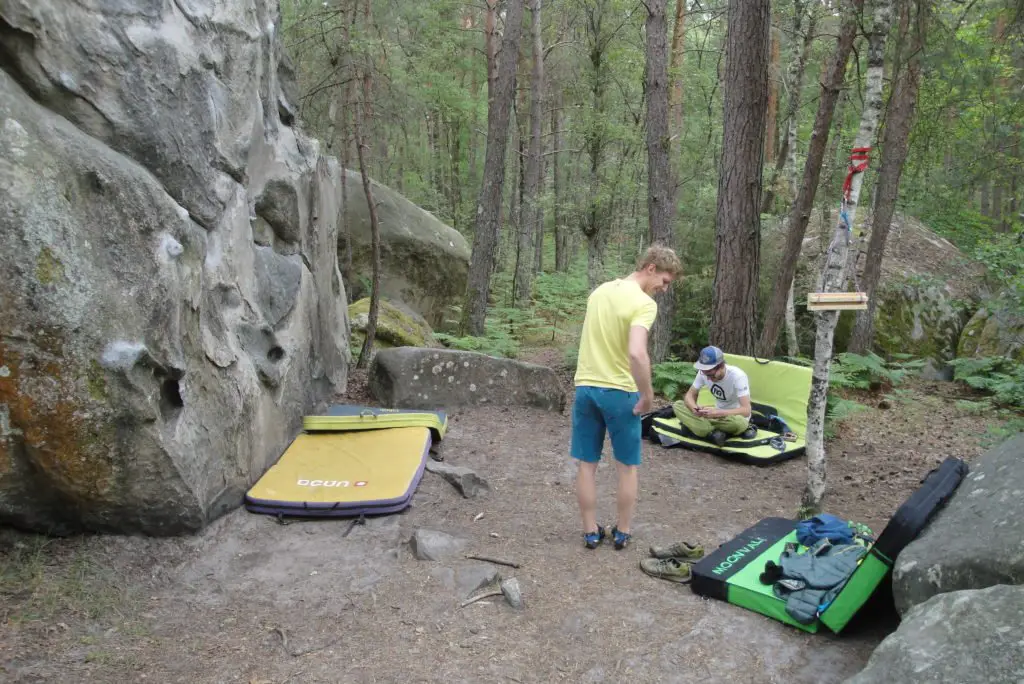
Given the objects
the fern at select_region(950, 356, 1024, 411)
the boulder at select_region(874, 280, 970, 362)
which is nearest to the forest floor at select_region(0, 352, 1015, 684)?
the fern at select_region(950, 356, 1024, 411)

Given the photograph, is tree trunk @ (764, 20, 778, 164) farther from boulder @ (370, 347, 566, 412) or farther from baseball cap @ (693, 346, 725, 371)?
boulder @ (370, 347, 566, 412)

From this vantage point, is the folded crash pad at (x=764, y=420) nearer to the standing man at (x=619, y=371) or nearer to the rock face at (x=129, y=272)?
the standing man at (x=619, y=371)

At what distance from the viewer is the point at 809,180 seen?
28.6 ft

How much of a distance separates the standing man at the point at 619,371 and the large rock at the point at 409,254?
8136mm

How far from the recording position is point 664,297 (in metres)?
9.70

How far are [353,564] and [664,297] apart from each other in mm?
6807

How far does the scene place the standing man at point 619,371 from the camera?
12.9 ft

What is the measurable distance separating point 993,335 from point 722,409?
756cm

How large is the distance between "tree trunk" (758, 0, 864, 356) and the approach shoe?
5.30 meters

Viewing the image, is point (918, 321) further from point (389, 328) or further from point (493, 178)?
point (389, 328)

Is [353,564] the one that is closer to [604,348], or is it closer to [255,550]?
[255,550]

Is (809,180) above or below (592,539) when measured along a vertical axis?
above

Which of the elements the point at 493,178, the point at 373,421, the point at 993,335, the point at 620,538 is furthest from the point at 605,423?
the point at 993,335

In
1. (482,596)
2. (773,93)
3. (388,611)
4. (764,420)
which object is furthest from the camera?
(773,93)
